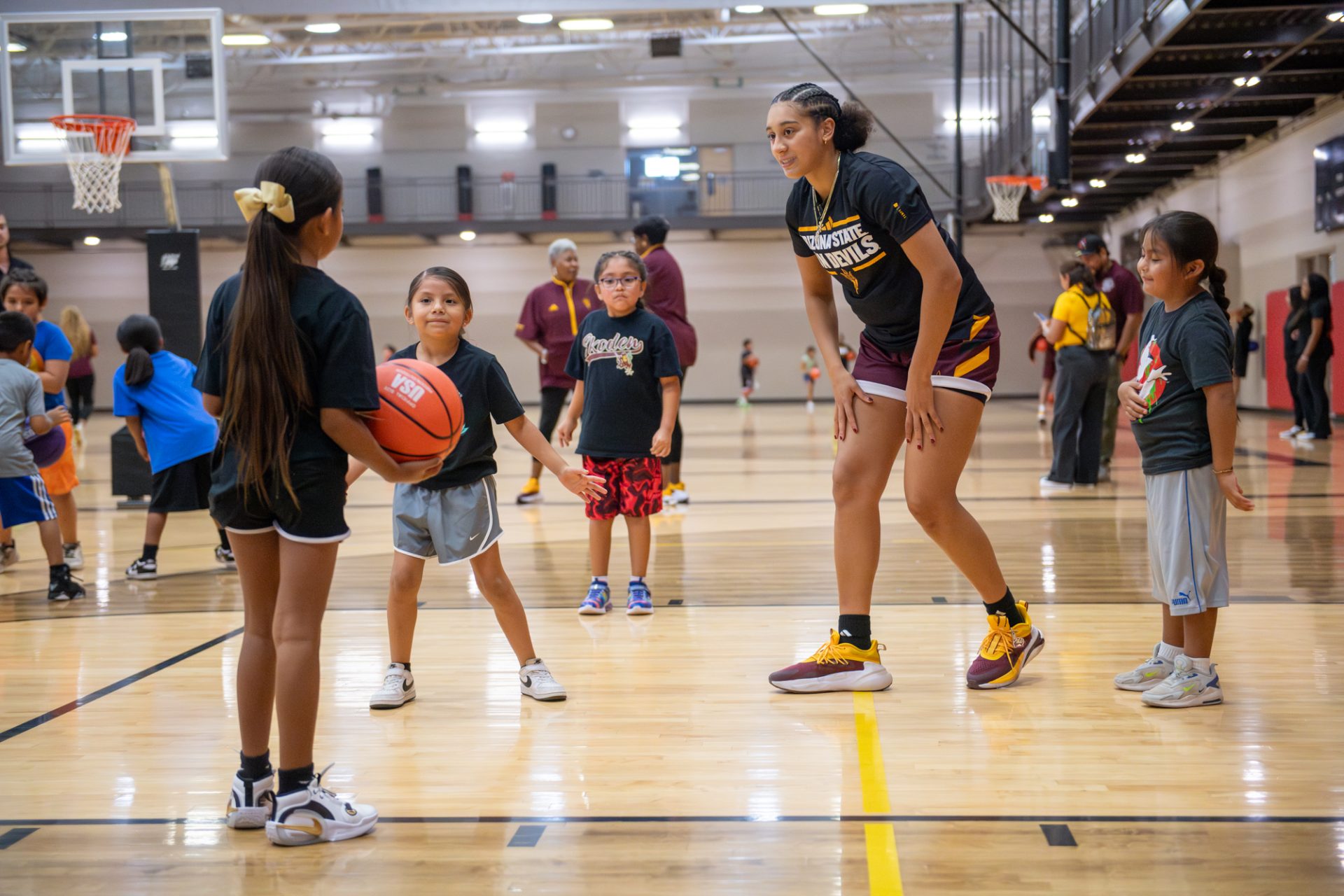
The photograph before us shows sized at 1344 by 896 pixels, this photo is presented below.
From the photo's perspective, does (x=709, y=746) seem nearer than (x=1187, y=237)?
Yes

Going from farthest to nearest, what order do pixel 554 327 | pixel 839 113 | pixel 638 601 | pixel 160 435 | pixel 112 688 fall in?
pixel 554 327 < pixel 160 435 < pixel 638 601 < pixel 112 688 < pixel 839 113

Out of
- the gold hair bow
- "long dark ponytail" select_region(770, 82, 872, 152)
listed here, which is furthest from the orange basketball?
"long dark ponytail" select_region(770, 82, 872, 152)

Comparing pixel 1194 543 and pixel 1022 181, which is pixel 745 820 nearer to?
pixel 1194 543

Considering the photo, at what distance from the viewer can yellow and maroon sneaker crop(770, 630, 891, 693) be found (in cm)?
315

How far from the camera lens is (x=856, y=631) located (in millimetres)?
3195

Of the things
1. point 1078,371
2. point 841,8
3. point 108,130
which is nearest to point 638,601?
point 1078,371

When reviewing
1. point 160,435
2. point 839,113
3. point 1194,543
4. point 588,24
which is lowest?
point 1194,543

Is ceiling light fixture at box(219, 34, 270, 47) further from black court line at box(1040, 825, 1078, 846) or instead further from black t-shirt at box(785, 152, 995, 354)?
black court line at box(1040, 825, 1078, 846)

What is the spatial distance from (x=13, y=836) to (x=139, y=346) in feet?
12.0

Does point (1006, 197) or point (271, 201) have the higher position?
point (1006, 197)

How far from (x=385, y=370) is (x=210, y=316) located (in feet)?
1.17

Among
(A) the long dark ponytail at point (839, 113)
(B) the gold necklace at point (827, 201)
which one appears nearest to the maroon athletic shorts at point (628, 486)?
(B) the gold necklace at point (827, 201)

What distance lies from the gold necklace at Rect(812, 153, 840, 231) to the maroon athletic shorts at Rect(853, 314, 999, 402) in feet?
1.13

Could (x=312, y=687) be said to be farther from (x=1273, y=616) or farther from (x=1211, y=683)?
(x=1273, y=616)
